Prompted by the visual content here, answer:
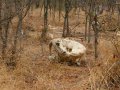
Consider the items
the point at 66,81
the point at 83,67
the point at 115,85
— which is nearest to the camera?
the point at 115,85

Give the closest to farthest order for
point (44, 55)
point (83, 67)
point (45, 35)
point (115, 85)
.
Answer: point (115, 85) → point (83, 67) → point (44, 55) → point (45, 35)

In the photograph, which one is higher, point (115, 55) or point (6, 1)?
point (6, 1)

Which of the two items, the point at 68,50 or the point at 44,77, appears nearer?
the point at 44,77

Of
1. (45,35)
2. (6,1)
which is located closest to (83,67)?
(6,1)

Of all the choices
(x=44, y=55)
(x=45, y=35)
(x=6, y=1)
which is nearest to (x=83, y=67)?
(x=44, y=55)

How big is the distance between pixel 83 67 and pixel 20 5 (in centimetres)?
239

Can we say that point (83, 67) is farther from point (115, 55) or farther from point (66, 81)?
point (115, 55)

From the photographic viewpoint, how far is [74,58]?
10117 millimetres

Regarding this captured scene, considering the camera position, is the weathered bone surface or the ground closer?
the ground

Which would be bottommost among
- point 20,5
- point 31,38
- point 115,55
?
point 31,38

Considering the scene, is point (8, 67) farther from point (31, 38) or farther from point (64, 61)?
point (31, 38)

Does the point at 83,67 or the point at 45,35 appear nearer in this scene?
the point at 83,67

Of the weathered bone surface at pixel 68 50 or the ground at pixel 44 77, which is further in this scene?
the weathered bone surface at pixel 68 50

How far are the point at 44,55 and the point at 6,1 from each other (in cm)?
265
